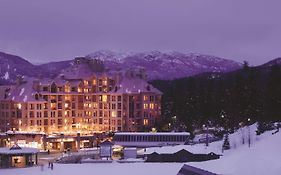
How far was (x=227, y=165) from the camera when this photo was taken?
47.7m

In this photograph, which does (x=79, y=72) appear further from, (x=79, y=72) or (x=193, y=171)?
(x=193, y=171)

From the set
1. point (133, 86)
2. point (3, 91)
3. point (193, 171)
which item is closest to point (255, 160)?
point (193, 171)

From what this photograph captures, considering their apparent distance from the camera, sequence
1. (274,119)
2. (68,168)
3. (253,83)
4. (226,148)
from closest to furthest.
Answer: (68,168), (226,148), (274,119), (253,83)

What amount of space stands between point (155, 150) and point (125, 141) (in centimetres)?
1642

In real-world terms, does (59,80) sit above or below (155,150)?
above

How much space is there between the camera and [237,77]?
81562mm

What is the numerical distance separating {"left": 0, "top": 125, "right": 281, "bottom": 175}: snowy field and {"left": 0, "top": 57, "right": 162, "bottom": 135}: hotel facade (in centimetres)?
3110

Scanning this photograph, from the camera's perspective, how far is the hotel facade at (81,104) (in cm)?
9119

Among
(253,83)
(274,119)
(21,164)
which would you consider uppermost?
(253,83)

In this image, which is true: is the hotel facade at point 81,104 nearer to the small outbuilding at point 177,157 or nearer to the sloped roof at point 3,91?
the sloped roof at point 3,91

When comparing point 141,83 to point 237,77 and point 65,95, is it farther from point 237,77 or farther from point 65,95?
point 237,77

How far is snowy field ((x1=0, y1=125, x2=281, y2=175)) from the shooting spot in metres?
44.8

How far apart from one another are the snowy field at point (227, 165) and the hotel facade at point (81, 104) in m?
31.1

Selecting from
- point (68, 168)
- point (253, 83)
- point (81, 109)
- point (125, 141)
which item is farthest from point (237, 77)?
point (68, 168)
